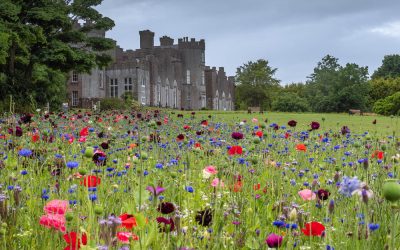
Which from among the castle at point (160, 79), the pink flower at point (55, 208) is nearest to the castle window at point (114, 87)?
the castle at point (160, 79)

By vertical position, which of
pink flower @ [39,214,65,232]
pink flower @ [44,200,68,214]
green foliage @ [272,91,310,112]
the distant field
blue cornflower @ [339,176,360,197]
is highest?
green foliage @ [272,91,310,112]

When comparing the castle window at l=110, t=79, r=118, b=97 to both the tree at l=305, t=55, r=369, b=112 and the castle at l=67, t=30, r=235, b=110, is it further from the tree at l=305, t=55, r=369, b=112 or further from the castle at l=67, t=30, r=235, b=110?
the tree at l=305, t=55, r=369, b=112

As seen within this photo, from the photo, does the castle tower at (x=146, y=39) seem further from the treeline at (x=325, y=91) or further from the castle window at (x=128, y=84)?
the treeline at (x=325, y=91)

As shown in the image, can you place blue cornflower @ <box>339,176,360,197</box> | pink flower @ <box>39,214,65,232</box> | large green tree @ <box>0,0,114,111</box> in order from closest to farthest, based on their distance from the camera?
blue cornflower @ <box>339,176,360,197</box> → pink flower @ <box>39,214,65,232</box> → large green tree @ <box>0,0,114,111</box>

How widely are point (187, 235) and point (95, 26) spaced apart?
94.3 ft

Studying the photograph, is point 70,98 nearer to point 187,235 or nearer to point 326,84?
point 326,84

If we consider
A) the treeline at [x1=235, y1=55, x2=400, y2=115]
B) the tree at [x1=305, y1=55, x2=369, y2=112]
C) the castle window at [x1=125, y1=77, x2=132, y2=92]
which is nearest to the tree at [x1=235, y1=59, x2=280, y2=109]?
the treeline at [x1=235, y1=55, x2=400, y2=115]

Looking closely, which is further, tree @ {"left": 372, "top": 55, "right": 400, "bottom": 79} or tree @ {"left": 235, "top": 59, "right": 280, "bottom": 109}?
tree @ {"left": 372, "top": 55, "right": 400, "bottom": 79}

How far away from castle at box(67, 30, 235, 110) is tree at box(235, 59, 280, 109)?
3.83 metres

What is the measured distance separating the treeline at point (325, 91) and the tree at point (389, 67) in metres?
18.2

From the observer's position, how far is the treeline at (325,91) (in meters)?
58.9

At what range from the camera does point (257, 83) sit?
73938 mm

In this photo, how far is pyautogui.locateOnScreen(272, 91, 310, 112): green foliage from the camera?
65.4 m

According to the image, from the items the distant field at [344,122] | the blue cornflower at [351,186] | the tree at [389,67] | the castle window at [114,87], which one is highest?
the tree at [389,67]
